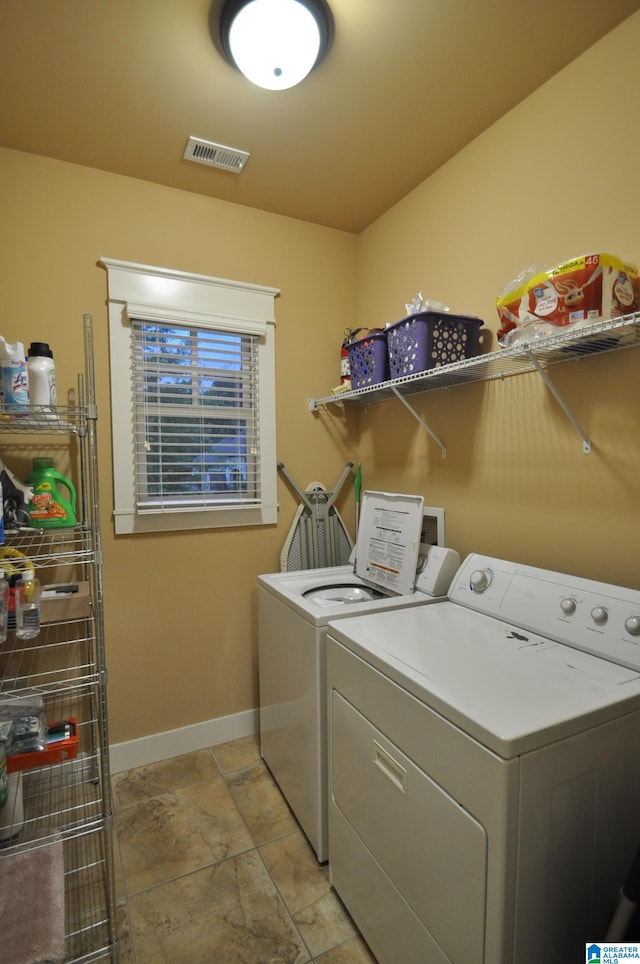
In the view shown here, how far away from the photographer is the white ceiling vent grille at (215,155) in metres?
1.79

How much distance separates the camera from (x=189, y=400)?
7.07 feet

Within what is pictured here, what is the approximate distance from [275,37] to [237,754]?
Result: 2.69m

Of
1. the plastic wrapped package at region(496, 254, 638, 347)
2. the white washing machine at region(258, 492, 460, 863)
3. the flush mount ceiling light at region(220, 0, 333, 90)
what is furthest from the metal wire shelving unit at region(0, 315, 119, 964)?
the plastic wrapped package at region(496, 254, 638, 347)

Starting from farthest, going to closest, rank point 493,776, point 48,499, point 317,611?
point 48,499, point 317,611, point 493,776

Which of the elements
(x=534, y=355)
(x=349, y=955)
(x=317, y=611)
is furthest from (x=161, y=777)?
(x=534, y=355)

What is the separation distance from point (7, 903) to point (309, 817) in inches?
34.7

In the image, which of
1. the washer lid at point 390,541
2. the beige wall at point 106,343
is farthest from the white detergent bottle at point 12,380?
the washer lid at point 390,541

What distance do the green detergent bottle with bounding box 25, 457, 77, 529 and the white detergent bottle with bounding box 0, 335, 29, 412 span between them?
41 centimetres

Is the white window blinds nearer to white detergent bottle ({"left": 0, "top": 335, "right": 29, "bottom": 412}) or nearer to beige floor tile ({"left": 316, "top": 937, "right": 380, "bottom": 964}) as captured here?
white detergent bottle ({"left": 0, "top": 335, "right": 29, "bottom": 412})

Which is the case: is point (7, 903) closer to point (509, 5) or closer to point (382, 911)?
point (382, 911)

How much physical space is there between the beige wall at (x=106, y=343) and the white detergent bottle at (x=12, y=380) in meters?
0.60

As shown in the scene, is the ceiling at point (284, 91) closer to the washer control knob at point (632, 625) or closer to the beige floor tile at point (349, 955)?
the washer control knob at point (632, 625)

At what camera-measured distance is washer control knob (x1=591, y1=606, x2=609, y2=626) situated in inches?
46.3

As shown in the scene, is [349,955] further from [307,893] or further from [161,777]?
[161,777]
